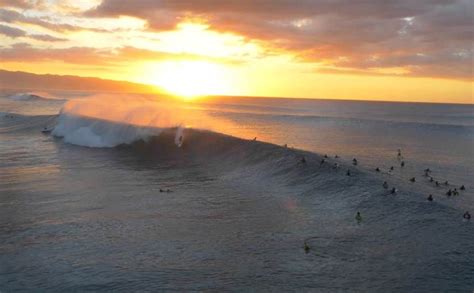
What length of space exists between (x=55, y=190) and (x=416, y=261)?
2436cm

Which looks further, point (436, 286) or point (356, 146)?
point (356, 146)

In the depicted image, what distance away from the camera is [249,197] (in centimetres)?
3136

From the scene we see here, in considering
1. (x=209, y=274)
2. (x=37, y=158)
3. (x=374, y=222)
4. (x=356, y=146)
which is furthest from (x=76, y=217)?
(x=356, y=146)

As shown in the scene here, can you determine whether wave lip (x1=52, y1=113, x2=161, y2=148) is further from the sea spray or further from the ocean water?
the ocean water

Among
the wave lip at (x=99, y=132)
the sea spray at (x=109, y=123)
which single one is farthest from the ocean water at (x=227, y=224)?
the sea spray at (x=109, y=123)

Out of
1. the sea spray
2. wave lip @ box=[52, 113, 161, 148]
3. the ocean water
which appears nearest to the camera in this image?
the ocean water

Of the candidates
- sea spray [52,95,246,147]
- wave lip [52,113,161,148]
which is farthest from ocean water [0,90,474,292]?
sea spray [52,95,246,147]

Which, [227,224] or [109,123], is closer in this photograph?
[227,224]

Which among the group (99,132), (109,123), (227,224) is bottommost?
(227,224)

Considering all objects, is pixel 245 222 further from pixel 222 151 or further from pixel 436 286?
pixel 222 151

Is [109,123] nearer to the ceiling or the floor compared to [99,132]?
nearer to the ceiling

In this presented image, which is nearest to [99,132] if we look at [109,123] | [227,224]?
[109,123]

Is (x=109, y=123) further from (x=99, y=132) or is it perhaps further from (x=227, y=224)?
(x=227, y=224)

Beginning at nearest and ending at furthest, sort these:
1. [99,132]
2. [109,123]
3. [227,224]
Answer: [227,224] → [99,132] → [109,123]
